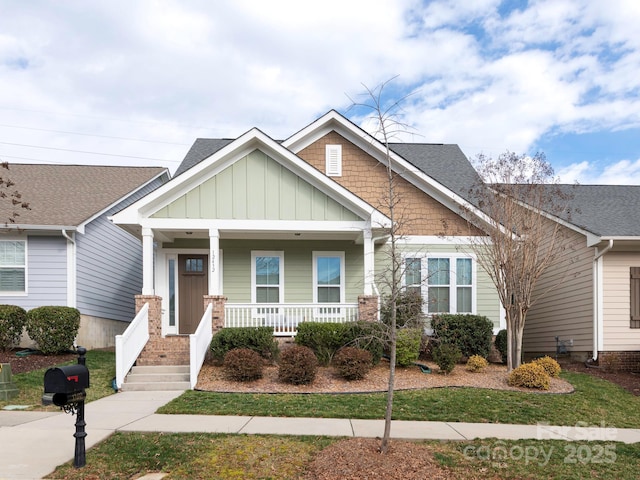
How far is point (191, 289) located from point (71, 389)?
9992mm

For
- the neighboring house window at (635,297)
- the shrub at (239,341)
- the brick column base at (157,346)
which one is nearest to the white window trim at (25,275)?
the brick column base at (157,346)

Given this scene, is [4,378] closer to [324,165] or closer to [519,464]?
[519,464]

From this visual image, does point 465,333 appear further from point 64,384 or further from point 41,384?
point 64,384

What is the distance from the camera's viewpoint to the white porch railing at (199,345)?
425 inches

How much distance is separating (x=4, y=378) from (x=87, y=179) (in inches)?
430

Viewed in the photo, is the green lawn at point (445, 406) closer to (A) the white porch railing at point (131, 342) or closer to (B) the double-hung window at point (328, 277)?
(A) the white porch railing at point (131, 342)

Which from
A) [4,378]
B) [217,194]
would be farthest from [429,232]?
[4,378]

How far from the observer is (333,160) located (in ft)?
53.2

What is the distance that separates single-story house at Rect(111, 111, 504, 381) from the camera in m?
13.2

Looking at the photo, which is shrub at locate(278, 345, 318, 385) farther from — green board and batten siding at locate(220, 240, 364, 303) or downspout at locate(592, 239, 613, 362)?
downspout at locate(592, 239, 613, 362)

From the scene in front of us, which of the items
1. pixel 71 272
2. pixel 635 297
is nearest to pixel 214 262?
pixel 71 272

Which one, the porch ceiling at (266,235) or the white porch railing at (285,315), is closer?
the white porch railing at (285,315)

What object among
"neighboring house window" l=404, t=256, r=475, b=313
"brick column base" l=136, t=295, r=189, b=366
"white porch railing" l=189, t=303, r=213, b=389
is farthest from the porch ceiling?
"white porch railing" l=189, t=303, r=213, b=389

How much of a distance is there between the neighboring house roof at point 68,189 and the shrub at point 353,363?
876 cm
